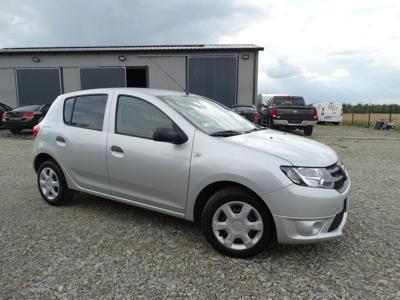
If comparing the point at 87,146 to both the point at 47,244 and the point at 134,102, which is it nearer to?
the point at 134,102

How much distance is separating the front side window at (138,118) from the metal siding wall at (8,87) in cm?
1812

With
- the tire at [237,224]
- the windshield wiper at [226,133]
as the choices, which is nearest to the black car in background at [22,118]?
the windshield wiper at [226,133]

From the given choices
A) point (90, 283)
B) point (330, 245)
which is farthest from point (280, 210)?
point (90, 283)

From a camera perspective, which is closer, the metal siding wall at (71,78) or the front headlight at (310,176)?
the front headlight at (310,176)

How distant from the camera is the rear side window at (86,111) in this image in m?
3.86

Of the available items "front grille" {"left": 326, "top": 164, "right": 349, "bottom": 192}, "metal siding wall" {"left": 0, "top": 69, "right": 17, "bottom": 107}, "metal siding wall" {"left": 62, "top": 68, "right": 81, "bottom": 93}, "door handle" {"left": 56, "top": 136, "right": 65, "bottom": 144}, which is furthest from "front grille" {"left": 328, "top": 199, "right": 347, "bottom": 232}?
"metal siding wall" {"left": 0, "top": 69, "right": 17, "bottom": 107}

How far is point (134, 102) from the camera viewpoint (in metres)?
3.62

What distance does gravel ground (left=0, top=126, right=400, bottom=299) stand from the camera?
2516 millimetres

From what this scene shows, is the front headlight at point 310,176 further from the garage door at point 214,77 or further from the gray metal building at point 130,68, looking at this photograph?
the garage door at point 214,77

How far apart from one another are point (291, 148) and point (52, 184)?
10.7ft

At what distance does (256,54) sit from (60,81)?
11137 millimetres

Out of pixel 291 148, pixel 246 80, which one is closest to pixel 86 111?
pixel 291 148

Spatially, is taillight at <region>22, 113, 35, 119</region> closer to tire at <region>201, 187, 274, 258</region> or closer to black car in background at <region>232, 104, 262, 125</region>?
black car in background at <region>232, 104, 262, 125</region>

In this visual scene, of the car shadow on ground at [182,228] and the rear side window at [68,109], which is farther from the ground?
the rear side window at [68,109]
